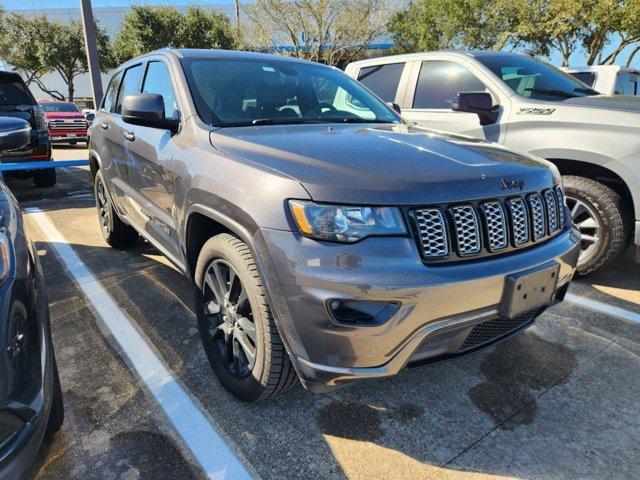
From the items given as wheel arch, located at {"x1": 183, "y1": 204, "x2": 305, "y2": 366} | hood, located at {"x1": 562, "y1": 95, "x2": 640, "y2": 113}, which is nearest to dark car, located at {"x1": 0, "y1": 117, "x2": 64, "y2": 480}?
wheel arch, located at {"x1": 183, "y1": 204, "x2": 305, "y2": 366}

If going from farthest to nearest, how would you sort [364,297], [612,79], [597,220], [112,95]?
1. [612,79]
2. [112,95]
3. [597,220]
4. [364,297]

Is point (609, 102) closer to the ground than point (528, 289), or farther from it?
farther from it

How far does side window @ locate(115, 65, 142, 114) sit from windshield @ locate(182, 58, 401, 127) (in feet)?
3.19

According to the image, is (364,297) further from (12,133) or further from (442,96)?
(442,96)

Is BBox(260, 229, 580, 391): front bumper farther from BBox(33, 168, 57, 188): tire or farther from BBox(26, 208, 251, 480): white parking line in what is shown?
BBox(33, 168, 57, 188): tire

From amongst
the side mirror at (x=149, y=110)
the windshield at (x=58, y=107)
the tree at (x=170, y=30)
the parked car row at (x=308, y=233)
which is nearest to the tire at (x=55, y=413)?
the parked car row at (x=308, y=233)

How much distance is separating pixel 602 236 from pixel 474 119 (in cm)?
151

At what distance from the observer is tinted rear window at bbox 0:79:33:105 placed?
7.00 metres

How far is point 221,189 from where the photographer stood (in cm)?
204

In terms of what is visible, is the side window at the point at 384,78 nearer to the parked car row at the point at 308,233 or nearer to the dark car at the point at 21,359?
the parked car row at the point at 308,233

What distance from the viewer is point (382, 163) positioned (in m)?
1.88

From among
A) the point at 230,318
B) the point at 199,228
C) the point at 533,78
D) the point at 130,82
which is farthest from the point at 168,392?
the point at 533,78

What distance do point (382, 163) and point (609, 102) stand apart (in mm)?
2851

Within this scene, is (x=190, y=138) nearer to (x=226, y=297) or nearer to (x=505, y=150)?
(x=226, y=297)
